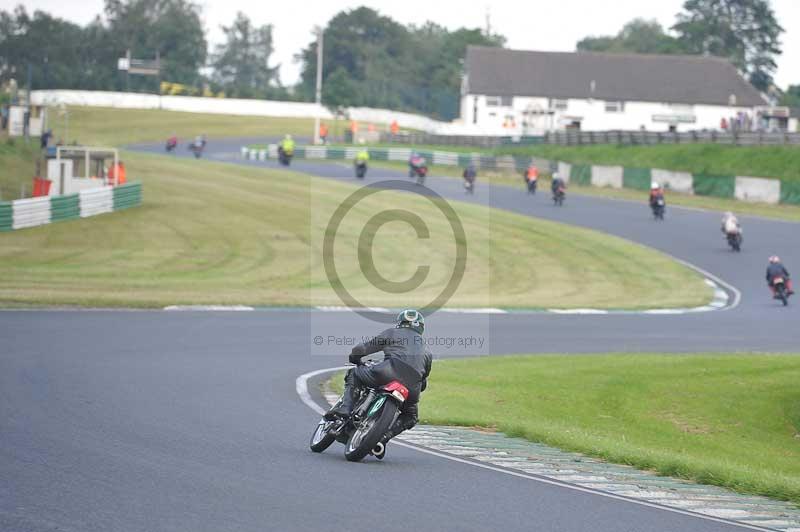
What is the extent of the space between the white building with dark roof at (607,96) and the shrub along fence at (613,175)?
2643 centimetres

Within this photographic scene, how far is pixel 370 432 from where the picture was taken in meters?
10.1

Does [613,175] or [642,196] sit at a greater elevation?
[613,175]

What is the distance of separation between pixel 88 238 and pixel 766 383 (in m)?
22.4

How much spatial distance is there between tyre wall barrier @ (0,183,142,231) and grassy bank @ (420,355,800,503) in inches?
759

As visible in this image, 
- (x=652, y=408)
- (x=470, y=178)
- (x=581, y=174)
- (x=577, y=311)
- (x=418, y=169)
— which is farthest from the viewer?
(x=581, y=174)

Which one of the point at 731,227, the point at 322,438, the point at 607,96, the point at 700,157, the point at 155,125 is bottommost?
the point at 322,438

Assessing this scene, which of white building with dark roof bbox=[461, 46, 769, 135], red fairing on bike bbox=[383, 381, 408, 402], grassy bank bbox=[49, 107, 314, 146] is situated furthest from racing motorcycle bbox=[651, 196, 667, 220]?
white building with dark roof bbox=[461, 46, 769, 135]

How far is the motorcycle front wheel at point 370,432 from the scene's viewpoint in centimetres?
1007

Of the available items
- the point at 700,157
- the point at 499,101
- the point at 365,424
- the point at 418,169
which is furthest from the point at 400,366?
the point at 499,101

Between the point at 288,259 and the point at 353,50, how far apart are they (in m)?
110

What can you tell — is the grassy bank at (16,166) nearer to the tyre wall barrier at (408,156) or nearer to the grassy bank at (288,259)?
the grassy bank at (288,259)

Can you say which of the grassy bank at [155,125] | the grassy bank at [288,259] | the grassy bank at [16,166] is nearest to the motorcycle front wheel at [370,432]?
the grassy bank at [288,259]

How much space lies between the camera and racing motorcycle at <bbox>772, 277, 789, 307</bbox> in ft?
98.6

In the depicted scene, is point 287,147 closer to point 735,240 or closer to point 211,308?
point 735,240
